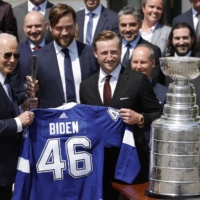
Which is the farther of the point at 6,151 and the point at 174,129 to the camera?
the point at 6,151

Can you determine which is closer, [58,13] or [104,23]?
[58,13]

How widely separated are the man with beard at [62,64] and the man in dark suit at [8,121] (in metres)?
0.65

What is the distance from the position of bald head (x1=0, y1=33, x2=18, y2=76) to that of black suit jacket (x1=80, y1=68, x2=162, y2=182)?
2.43 feet

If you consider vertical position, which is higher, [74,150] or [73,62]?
[73,62]

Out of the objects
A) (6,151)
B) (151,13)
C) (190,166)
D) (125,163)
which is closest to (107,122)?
(125,163)

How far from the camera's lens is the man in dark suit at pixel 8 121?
5.61 meters

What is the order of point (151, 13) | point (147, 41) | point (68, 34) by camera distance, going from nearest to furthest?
point (68, 34) → point (147, 41) → point (151, 13)

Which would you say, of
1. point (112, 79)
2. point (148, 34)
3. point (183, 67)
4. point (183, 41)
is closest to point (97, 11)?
point (148, 34)

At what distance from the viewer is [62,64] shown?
21.8ft

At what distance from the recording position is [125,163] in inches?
232

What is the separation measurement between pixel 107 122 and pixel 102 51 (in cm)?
62

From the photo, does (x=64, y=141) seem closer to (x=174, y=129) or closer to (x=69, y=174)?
(x=69, y=174)

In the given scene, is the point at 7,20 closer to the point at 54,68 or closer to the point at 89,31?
the point at 89,31

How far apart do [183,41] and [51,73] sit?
1.98 meters
